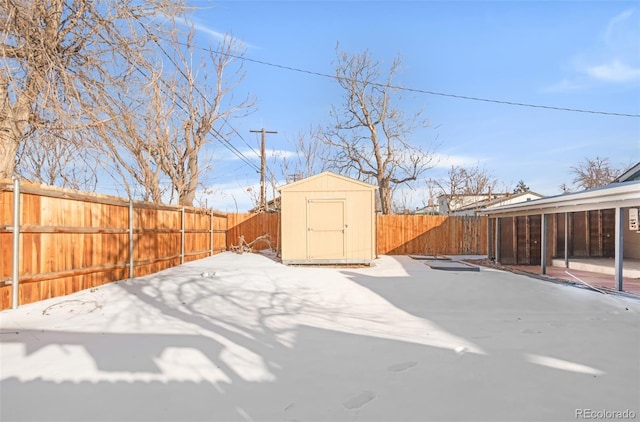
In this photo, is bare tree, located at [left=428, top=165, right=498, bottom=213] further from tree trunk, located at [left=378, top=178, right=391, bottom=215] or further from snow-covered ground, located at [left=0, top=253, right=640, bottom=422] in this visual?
snow-covered ground, located at [left=0, top=253, right=640, bottom=422]

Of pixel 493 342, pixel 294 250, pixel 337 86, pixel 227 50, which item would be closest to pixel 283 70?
pixel 227 50

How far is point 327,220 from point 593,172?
93.5ft

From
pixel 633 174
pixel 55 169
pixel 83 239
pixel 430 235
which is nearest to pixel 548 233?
pixel 633 174

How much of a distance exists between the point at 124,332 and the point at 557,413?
4.01 metres

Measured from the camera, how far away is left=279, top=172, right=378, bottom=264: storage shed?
10.1 m

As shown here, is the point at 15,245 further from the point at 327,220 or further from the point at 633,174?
the point at 633,174

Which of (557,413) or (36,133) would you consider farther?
(36,133)

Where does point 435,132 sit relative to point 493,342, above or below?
above

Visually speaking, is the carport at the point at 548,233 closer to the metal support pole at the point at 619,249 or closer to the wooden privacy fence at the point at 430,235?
the metal support pole at the point at 619,249

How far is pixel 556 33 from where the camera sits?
10.4m

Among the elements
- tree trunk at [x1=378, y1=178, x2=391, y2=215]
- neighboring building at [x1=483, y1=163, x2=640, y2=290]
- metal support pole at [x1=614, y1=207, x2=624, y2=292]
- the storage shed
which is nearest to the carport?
neighboring building at [x1=483, y1=163, x2=640, y2=290]

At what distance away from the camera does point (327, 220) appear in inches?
400

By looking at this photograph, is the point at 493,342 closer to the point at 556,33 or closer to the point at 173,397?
the point at 173,397

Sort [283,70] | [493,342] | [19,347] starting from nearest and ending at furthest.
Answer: [19,347], [493,342], [283,70]
